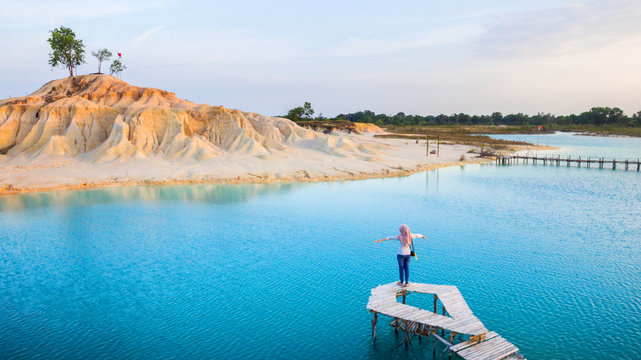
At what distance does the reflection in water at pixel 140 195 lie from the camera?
115 ft

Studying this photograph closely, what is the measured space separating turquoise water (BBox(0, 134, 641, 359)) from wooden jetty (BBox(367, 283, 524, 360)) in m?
0.77

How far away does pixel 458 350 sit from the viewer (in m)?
11.8

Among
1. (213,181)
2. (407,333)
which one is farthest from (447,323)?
(213,181)

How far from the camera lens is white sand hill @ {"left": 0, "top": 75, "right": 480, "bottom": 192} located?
1779 inches

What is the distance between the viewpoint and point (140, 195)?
127ft

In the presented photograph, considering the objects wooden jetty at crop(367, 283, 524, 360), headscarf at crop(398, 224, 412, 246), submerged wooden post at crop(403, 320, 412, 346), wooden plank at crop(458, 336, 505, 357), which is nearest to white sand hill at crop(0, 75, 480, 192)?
headscarf at crop(398, 224, 412, 246)

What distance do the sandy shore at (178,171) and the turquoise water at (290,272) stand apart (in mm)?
4865

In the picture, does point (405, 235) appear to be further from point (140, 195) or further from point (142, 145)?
point (142, 145)

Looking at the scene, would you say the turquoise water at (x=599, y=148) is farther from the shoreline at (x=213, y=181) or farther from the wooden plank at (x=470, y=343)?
the wooden plank at (x=470, y=343)

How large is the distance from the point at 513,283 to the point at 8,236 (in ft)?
95.3

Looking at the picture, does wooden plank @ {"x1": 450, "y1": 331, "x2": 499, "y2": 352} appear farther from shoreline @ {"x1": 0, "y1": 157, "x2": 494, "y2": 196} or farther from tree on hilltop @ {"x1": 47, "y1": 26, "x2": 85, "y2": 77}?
tree on hilltop @ {"x1": 47, "y1": 26, "x2": 85, "y2": 77}

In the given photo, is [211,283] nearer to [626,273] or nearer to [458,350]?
[458,350]

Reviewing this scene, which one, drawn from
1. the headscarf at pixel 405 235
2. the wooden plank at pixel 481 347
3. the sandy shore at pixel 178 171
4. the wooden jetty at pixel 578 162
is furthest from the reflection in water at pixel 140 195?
the wooden jetty at pixel 578 162

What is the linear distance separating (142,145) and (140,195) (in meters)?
14.2
